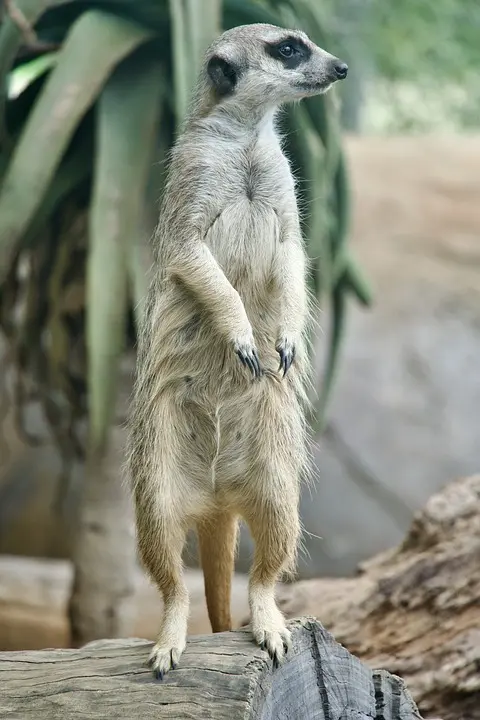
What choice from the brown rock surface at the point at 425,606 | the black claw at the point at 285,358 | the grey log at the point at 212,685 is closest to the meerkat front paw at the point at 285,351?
the black claw at the point at 285,358

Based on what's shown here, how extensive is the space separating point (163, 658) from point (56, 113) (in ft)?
6.11

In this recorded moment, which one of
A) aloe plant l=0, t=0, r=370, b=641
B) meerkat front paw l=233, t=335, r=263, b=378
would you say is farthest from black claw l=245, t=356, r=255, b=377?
aloe plant l=0, t=0, r=370, b=641

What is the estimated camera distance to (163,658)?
1630 millimetres

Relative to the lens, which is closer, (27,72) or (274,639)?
(274,639)

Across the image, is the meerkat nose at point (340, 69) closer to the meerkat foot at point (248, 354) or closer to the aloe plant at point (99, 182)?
the meerkat foot at point (248, 354)

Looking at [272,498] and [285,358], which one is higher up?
[285,358]

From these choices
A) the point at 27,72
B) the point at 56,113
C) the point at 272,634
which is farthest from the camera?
the point at 27,72

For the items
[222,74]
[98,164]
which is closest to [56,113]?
[98,164]

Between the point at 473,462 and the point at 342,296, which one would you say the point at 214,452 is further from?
the point at 473,462

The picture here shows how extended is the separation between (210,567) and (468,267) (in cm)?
443

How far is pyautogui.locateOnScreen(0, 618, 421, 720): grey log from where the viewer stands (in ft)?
5.01

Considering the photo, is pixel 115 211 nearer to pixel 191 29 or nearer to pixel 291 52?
pixel 191 29

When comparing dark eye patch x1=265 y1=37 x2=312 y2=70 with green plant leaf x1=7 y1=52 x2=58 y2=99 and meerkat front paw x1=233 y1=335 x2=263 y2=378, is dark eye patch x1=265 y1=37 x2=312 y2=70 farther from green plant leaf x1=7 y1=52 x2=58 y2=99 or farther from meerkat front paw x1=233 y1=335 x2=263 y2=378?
green plant leaf x1=7 y1=52 x2=58 y2=99

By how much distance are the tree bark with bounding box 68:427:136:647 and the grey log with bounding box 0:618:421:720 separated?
1513 millimetres
